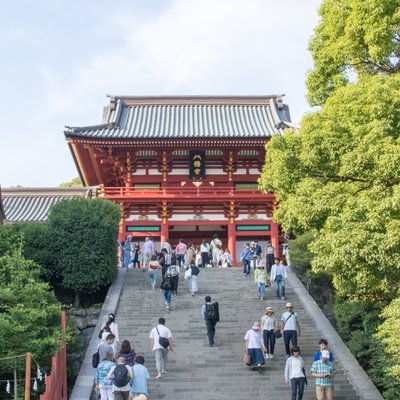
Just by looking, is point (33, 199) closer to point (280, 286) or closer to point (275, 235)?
point (275, 235)

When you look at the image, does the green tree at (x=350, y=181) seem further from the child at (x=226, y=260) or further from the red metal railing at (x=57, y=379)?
the child at (x=226, y=260)

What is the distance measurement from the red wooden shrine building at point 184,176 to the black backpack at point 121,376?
18183 millimetres

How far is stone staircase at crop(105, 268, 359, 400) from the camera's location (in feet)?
45.6

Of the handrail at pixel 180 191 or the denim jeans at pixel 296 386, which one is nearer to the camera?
the denim jeans at pixel 296 386

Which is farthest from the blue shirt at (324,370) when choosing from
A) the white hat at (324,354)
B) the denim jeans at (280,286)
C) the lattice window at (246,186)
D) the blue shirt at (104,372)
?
the lattice window at (246,186)

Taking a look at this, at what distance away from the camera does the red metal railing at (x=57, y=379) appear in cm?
1102

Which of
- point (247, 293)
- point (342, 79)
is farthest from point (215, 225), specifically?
point (342, 79)

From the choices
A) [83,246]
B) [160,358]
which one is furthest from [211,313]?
[83,246]

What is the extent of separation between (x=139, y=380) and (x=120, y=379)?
74cm

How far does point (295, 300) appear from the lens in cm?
1972

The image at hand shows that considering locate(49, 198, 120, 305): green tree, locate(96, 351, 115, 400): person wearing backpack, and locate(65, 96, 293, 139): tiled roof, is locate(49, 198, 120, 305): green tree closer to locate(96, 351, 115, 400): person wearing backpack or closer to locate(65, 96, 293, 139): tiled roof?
locate(96, 351, 115, 400): person wearing backpack

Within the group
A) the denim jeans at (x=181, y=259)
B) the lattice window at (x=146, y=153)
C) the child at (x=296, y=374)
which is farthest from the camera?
the lattice window at (x=146, y=153)

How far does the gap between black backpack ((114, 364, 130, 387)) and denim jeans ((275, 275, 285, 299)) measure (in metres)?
8.80

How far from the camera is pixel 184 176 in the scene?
31.0 m
